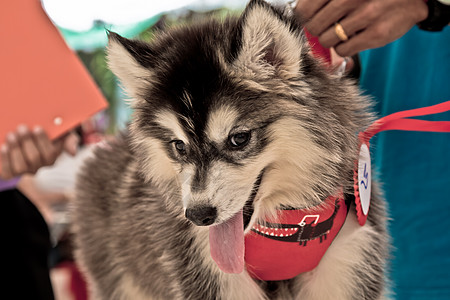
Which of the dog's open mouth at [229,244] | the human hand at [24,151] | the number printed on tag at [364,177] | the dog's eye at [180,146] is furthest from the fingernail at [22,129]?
the number printed on tag at [364,177]

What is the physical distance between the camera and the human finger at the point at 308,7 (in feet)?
3.76

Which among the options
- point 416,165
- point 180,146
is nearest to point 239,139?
point 180,146

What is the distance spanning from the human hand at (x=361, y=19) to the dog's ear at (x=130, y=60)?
42 cm

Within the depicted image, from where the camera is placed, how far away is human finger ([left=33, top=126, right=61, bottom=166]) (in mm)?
1585

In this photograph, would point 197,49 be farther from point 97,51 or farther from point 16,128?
point 97,51

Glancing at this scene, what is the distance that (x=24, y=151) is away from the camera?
1.64m

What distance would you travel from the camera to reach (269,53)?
3.47ft

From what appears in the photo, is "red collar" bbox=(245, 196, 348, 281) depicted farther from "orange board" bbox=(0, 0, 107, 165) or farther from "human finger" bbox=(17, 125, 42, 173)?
"human finger" bbox=(17, 125, 42, 173)

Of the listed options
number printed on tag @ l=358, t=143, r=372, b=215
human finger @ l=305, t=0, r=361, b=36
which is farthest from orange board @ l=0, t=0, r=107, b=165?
number printed on tag @ l=358, t=143, r=372, b=215

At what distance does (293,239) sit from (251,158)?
243 mm

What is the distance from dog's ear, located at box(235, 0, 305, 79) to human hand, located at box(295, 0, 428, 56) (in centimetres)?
15

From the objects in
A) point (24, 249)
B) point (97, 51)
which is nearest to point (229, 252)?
point (24, 249)

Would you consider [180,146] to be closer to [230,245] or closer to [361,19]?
[230,245]

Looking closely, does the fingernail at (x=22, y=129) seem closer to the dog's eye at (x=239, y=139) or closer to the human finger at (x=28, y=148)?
the human finger at (x=28, y=148)
